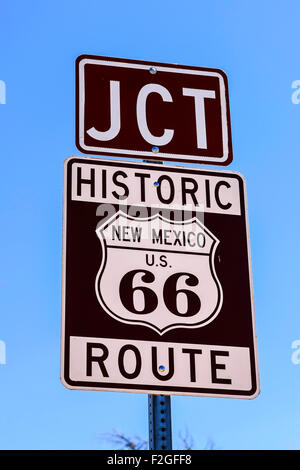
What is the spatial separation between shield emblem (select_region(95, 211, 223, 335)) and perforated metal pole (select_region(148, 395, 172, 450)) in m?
0.22

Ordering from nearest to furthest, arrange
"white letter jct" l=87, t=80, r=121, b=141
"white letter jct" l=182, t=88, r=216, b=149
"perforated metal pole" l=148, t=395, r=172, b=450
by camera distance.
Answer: "perforated metal pole" l=148, t=395, r=172, b=450 < "white letter jct" l=87, t=80, r=121, b=141 < "white letter jct" l=182, t=88, r=216, b=149

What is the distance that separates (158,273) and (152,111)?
2.56ft

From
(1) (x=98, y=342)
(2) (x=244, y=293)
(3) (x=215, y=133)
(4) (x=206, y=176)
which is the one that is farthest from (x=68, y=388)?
(3) (x=215, y=133)

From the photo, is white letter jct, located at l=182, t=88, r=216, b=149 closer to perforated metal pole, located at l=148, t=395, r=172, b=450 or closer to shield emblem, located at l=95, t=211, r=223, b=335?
shield emblem, located at l=95, t=211, r=223, b=335

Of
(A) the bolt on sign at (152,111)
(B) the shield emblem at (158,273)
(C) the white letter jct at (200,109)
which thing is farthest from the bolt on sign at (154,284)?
(C) the white letter jct at (200,109)

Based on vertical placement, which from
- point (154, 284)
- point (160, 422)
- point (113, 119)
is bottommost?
point (160, 422)

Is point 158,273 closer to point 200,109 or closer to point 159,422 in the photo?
point 159,422

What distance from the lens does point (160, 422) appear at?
9.36 ft

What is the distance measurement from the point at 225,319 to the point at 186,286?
0.57 ft

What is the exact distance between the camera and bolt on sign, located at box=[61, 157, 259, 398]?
2.88 m

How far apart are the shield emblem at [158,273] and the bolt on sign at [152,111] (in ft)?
1.33

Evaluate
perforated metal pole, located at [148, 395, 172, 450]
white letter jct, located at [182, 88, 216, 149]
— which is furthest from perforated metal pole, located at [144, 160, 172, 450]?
white letter jct, located at [182, 88, 216, 149]

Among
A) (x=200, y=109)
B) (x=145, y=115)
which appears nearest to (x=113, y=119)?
(x=145, y=115)

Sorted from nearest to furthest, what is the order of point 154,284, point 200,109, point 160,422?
point 160,422
point 154,284
point 200,109
